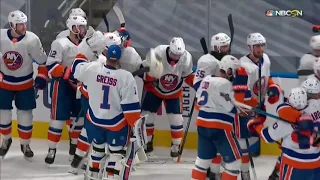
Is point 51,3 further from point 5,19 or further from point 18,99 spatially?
point 18,99

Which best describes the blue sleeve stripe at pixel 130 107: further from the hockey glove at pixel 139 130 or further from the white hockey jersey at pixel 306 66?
the white hockey jersey at pixel 306 66

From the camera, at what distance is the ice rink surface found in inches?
214

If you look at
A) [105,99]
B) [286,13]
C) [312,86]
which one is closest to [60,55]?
[105,99]

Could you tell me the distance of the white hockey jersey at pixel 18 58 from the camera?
18.3ft

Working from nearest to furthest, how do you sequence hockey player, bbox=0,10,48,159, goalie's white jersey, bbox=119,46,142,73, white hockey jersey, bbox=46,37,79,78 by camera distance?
goalie's white jersey, bbox=119,46,142,73, white hockey jersey, bbox=46,37,79,78, hockey player, bbox=0,10,48,159

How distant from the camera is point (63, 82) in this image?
5.57 metres

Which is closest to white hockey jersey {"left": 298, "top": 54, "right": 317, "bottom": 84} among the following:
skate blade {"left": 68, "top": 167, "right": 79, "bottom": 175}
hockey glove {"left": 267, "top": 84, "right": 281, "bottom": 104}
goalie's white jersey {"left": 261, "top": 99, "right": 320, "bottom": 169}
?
hockey glove {"left": 267, "top": 84, "right": 281, "bottom": 104}

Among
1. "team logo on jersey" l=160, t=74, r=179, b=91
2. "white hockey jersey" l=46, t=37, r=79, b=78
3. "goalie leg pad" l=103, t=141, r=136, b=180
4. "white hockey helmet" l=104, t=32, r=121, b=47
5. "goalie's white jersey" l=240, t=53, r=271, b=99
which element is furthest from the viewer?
"team logo on jersey" l=160, t=74, r=179, b=91

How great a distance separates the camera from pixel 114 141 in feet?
15.0

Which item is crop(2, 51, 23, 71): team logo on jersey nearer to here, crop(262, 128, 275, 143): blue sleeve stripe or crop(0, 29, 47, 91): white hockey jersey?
crop(0, 29, 47, 91): white hockey jersey

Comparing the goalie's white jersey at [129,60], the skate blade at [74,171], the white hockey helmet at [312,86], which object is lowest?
the skate blade at [74,171]

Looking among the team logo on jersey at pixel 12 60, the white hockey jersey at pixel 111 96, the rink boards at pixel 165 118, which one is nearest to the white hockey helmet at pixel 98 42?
the white hockey jersey at pixel 111 96

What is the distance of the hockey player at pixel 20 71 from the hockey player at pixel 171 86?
83 cm

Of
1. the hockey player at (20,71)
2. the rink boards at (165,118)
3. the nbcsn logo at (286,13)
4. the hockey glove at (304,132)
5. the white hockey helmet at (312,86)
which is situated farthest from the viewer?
the nbcsn logo at (286,13)
